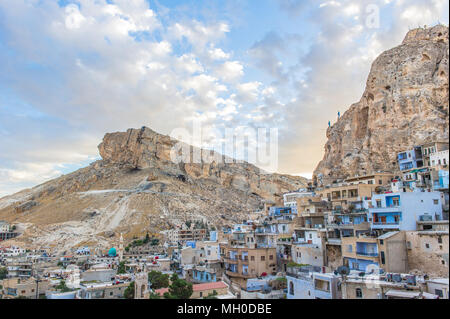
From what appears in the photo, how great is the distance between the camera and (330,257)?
14219mm

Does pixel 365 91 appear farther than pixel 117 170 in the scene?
No

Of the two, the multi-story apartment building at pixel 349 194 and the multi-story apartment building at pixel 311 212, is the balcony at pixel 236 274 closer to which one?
the multi-story apartment building at pixel 311 212

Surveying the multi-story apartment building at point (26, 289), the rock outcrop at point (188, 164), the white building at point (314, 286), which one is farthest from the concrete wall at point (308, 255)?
the rock outcrop at point (188, 164)

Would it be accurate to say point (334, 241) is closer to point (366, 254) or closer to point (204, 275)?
point (366, 254)

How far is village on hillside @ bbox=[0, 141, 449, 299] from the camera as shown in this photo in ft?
30.7

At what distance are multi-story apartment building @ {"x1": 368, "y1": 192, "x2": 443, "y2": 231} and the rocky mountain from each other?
104 feet

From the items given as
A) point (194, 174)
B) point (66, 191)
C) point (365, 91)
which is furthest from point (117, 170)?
point (365, 91)

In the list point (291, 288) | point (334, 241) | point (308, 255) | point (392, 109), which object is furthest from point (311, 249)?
point (392, 109)

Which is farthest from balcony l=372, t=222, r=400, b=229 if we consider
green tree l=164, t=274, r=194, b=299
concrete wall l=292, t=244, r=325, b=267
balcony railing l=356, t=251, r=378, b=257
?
green tree l=164, t=274, r=194, b=299

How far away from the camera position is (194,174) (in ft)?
241

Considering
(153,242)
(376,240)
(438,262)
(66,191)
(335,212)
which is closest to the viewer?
(438,262)
